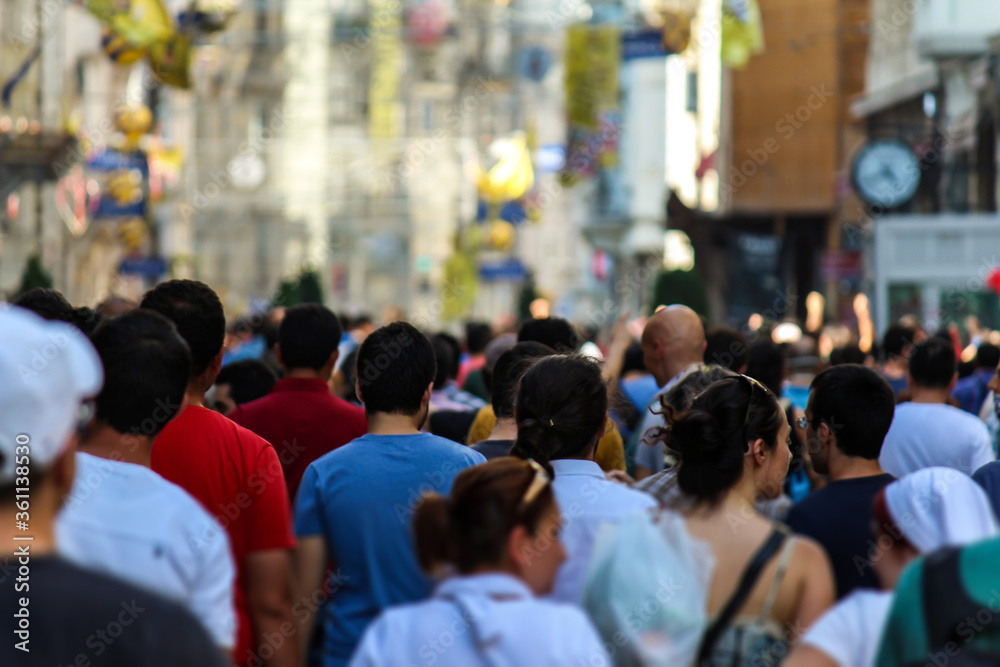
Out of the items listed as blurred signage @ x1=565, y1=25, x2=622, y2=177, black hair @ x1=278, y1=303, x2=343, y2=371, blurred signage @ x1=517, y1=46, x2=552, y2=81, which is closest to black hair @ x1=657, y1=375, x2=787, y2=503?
black hair @ x1=278, y1=303, x2=343, y2=371

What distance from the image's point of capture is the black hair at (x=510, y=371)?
5367 mm

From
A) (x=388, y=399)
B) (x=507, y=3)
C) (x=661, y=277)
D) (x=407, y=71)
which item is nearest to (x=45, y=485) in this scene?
(x=388, y=399)

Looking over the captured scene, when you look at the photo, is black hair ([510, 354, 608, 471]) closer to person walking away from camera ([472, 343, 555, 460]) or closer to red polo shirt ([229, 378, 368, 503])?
person walking away from camera ([472, 343, 555, 460])

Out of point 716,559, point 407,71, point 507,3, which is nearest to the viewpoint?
point 716,559

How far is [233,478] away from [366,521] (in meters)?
0.47

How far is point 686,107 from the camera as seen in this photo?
4947 cm

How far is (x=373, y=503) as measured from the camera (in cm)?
430

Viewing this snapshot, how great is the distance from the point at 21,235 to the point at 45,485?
2592cm

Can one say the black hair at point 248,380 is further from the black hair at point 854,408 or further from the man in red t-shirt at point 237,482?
the black hair at point 854,408

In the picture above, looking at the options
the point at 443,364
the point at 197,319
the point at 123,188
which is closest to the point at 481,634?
the point at 197,319

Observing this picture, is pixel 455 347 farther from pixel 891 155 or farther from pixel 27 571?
pixel 891 155

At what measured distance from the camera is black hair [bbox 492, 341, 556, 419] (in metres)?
5.37

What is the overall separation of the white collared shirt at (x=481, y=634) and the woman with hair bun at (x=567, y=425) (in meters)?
1.02

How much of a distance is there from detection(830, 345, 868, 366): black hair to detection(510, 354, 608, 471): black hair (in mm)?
5004
